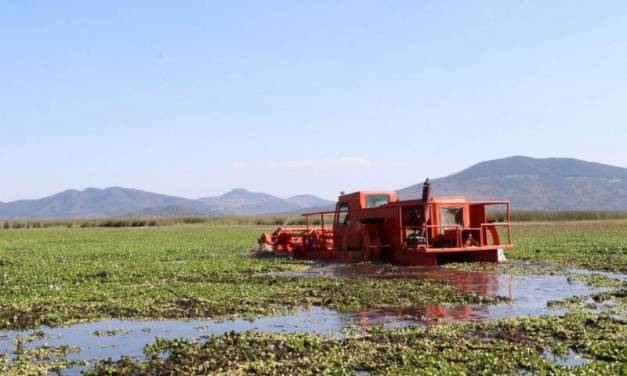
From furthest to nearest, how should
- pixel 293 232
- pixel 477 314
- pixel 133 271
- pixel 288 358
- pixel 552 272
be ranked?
pixel 293 232
pixel 133 271
pixel 552 272
pixel 477 314
pixel 288 358

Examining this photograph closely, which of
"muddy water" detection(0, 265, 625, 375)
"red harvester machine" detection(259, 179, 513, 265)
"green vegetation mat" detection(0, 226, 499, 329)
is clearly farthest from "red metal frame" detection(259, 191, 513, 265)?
"muddy water" detection(0, 265, 625, 375)

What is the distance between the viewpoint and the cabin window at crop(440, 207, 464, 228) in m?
26.7

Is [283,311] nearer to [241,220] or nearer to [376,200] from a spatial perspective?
[376,200]

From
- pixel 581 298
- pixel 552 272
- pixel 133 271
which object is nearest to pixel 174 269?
pixel 133 271

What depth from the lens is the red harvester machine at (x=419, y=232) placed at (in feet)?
84.1

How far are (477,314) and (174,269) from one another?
1377cm

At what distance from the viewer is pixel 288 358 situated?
34.6 feet

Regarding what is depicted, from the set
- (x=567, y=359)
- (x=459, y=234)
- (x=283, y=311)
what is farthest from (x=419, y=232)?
(x=567, y=359)

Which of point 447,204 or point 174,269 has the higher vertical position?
point 447,204

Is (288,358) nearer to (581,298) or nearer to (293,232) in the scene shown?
(581,298)

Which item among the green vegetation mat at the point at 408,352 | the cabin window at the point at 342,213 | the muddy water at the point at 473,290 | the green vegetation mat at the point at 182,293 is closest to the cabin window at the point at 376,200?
the cabin window at the point at 342,213

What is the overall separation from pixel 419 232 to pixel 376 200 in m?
4.36

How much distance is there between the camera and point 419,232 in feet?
87.4

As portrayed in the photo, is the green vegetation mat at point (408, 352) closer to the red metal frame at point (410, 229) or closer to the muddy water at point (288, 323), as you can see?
the muddy water at point (288, 323)
